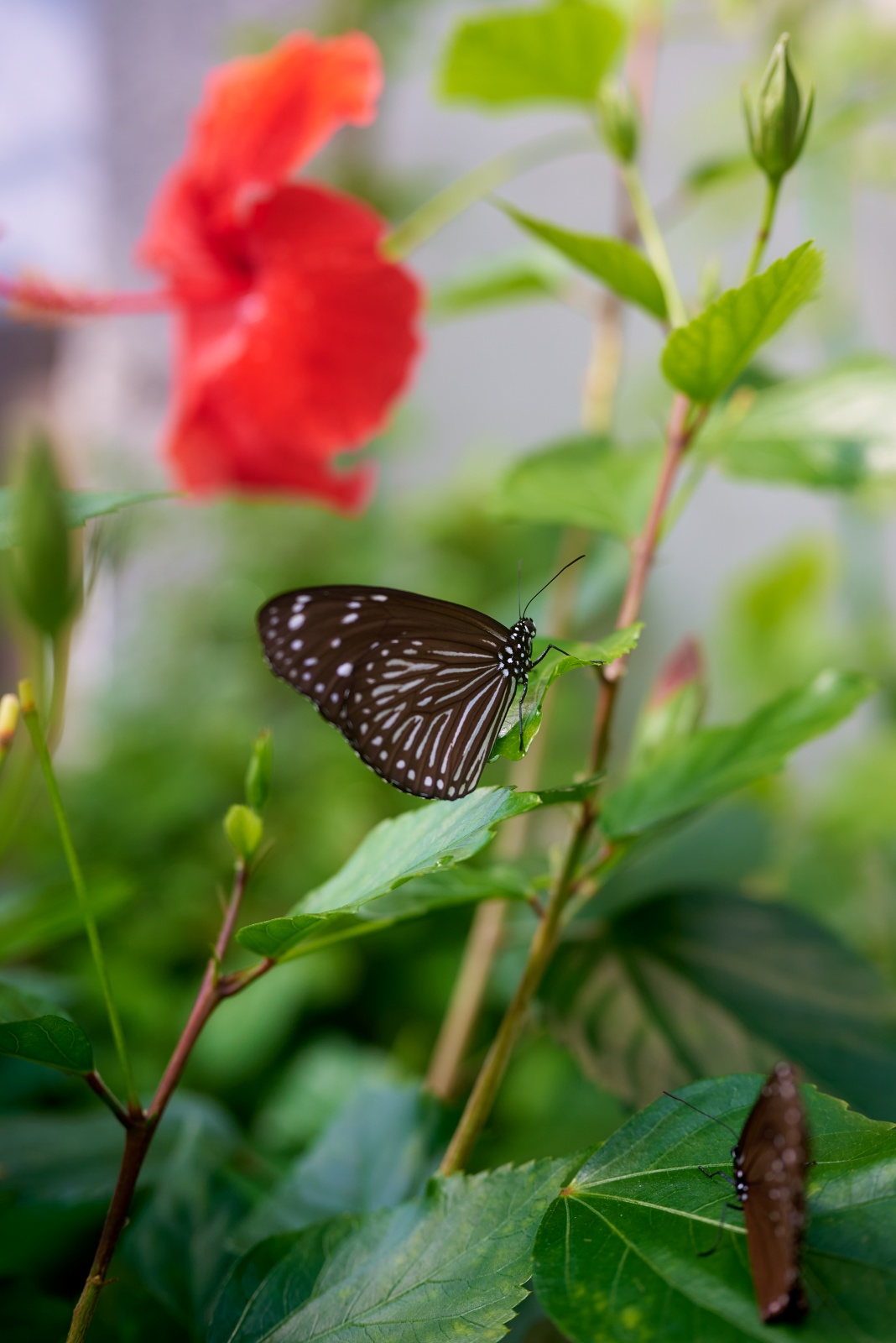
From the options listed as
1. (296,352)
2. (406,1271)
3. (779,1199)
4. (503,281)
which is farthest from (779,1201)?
(503,281)

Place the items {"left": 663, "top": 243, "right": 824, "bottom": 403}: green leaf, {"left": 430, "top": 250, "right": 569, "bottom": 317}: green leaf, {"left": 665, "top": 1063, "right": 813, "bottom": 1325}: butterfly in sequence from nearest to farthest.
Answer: {"left": 665, "top": 1063, "right": 813, "bottom": 1325}: butterfly
{"left": 663, "top": 243, "right": 824, "bottom": 403}: green leaf
{"left": 430, "top": 250, "right": 569, "bottom": 317}: green leaf

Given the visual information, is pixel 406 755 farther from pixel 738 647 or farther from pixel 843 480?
pixel 738 647

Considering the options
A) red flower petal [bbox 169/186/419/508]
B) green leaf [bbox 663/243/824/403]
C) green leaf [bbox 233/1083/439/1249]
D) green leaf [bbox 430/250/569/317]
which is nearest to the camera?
green leaf [bbox 663/243/824/403]

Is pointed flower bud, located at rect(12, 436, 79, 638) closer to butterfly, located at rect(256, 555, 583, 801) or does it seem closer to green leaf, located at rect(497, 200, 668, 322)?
butterfly, located at rect(256, 555, 583, 801)

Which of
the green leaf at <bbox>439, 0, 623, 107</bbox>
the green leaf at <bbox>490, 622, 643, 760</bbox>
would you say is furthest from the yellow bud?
the green leaf at <bbox>439, 0, 623, 107</bbox>

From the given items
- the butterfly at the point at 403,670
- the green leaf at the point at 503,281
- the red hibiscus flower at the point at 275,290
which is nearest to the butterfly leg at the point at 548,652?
the butterfly at the point at 403,670

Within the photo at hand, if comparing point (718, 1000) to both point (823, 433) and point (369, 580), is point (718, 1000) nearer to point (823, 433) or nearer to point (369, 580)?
point (823, 433)

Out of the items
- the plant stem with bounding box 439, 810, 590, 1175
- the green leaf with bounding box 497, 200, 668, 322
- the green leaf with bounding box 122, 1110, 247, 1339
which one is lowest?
the green leaf with bounding box 122, 1110, 247, 1339
